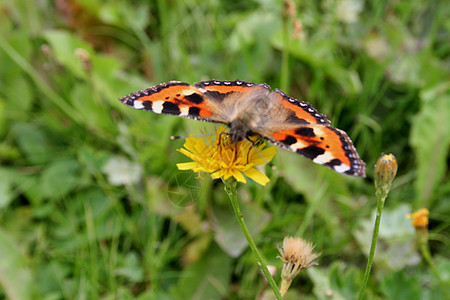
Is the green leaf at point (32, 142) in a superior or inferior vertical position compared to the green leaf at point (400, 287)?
superior

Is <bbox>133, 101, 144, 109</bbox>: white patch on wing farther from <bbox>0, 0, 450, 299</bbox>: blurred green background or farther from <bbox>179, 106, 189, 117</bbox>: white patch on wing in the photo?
<bbox>0, 0, 450, 299</bbox>: blurred green background

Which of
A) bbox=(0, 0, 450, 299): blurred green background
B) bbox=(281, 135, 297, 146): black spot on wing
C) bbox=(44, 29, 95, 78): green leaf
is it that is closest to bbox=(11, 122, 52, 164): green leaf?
bbox=(0, 0, 450, 299): blurred green background

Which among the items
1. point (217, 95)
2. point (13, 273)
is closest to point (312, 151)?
point (217, 95)

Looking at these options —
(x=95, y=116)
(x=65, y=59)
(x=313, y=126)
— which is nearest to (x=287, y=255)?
(x=313, y=126)

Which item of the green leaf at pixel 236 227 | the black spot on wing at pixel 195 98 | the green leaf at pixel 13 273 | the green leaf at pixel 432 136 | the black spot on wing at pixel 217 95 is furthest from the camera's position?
the green leaf at pixel 432 136

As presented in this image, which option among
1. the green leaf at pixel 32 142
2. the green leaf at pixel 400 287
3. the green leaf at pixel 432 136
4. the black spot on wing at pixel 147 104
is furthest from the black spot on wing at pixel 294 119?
the green leaf at pixel 32 142

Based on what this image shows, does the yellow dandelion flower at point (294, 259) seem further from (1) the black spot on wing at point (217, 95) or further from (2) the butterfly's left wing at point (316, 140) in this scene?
(1) the black spot on wing at point (217, 95)

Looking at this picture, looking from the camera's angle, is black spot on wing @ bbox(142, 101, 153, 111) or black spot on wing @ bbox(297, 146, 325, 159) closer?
black spot on wing @ bbox(297, 146, 325, 159)
